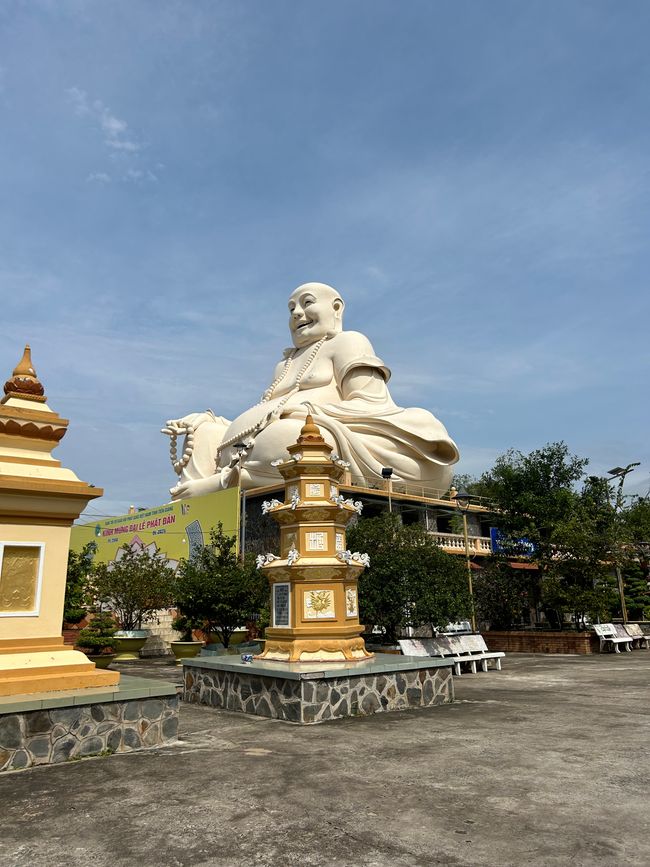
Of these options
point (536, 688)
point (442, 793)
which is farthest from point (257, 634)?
point (442, 793)

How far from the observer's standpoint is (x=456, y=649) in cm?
1466

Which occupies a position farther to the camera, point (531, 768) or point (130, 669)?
point (130, 669)

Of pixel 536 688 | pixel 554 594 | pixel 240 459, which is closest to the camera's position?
pixel 536 688

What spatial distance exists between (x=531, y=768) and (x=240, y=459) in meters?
20.6

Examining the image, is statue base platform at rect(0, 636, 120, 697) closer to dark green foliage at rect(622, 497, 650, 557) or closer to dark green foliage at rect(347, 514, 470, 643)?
dark green foliage at rect(347, 514, 470, 643)

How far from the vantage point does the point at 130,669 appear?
16203mm

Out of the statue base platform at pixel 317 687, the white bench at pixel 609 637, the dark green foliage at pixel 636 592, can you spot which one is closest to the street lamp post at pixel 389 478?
the white bench at pixel 609 637

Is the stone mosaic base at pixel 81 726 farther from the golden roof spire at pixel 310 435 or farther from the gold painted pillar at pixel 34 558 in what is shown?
the golden roof spire at pixel 310 435

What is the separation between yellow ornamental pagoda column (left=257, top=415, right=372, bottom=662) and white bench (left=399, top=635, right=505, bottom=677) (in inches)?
138

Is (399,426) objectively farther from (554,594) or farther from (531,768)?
(531,768)

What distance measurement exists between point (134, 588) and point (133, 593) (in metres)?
0.16

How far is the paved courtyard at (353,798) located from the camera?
4.00 m

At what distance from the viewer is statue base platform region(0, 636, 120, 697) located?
250 inches

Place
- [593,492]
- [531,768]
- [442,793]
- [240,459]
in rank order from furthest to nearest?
[240,459] → [593,492] → [531,768] → [442,793]
